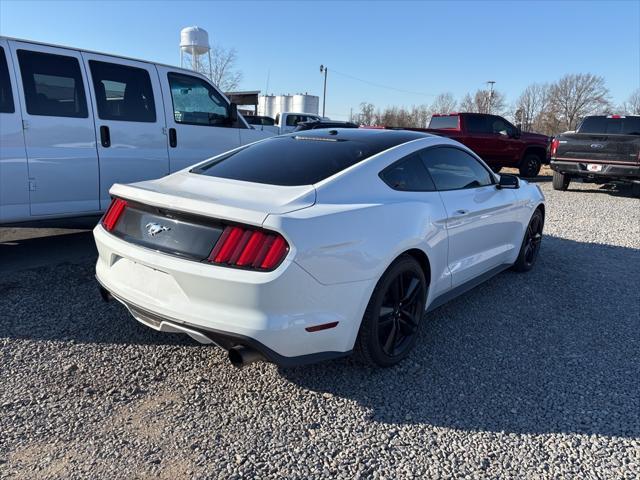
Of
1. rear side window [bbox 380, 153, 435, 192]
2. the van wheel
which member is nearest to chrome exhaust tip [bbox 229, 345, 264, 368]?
the van wheel

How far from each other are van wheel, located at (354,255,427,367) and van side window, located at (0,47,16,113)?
3.85 m

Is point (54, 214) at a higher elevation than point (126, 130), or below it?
below

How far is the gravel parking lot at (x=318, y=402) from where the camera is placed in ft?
7.75

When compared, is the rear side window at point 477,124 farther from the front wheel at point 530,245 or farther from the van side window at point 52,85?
the van side window at point 52,85

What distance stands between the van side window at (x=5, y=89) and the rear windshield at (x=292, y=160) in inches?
86.2

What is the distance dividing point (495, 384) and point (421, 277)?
0.80 m

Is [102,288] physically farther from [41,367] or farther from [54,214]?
[54,214]

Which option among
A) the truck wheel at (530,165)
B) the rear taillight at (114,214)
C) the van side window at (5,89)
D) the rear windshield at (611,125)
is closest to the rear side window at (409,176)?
the rear taillight at (114,214)

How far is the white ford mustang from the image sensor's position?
8.31 ft

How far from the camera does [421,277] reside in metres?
3.35

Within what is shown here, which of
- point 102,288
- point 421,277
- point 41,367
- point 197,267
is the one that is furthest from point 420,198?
point 41,367

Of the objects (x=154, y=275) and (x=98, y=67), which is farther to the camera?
(x=98, y=67)

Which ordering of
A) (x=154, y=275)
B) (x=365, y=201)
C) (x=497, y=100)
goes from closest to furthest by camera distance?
(x=154, y=275) → (x=365, y=201) → (x=497, y=100)

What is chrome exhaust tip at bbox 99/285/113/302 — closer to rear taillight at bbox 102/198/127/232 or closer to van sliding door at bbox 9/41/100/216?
rear taillight at bbox 102/198/127/232
